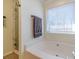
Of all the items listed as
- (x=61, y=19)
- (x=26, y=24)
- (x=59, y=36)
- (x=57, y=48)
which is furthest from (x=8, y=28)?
(x=61, y=19)

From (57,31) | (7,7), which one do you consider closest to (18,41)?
(7,7)

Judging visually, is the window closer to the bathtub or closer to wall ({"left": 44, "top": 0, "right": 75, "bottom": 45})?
wall ({"left": 44, "top": 0, "right": 75, "bottom": 45})

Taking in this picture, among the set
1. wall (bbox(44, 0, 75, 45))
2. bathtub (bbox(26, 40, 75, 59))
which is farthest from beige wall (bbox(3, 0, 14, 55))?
wall (bbox(44, 0, 75, 45))

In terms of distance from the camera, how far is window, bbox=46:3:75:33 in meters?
3.72

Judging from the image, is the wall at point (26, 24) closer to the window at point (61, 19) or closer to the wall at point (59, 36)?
the wall at point (59, 36)

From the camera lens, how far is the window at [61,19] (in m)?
3.72

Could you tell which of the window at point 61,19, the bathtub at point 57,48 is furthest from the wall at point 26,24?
the window at point 61,19

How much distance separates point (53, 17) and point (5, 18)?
7.48 feet

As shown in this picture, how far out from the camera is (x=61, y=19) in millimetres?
4035

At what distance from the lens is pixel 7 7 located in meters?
2.58

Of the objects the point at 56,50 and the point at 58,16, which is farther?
the point at 58,16

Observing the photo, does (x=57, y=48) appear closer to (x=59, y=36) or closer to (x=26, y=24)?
(x=59, y=36)

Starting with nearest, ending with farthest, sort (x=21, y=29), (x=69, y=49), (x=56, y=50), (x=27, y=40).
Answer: (x=21, y=29) → (x=27, y=40) → (x=69, y=49) → (x=56, y=50)

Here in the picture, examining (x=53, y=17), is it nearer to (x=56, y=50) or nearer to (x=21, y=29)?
(x=56, y=50)
